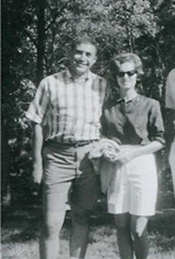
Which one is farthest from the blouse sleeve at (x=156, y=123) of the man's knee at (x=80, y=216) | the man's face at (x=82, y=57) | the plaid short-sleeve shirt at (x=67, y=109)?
the man's knee at (x=80, y=216)

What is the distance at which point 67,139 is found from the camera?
13.7 ft

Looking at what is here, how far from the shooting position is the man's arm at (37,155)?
165 inches

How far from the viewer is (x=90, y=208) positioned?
428 centimetres

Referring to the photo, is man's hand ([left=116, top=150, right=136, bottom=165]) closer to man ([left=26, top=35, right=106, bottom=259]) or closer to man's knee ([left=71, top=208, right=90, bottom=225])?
man ([left=26, top=35, right=106, bottom=259])

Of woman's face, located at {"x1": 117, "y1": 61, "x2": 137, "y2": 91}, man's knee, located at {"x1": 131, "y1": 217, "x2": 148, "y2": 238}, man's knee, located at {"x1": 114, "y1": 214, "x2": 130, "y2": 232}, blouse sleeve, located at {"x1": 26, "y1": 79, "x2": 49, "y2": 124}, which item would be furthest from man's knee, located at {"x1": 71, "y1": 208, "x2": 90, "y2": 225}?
woman's face, located at {"x1": 117, "y1": 61, "x2": 137, "y2": 91}

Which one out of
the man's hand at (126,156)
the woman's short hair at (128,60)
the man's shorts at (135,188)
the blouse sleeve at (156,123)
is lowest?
the man's shorts at (135,188)

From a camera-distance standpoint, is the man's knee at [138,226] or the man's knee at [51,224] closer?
the man's knee at [138,226]

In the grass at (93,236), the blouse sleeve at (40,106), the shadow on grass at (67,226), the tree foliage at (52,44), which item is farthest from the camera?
the tree foliage at (52,44)

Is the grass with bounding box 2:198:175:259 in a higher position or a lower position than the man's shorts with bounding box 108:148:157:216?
lower

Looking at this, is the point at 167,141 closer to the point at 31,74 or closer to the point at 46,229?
the point at 46,229

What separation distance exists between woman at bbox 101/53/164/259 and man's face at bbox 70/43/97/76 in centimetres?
20

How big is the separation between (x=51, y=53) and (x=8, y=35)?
2.61 ft

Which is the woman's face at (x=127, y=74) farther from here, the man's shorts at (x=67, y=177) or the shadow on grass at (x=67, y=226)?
the shadow on grass at (x=67, y=226)

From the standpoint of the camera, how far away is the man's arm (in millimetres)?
4195
